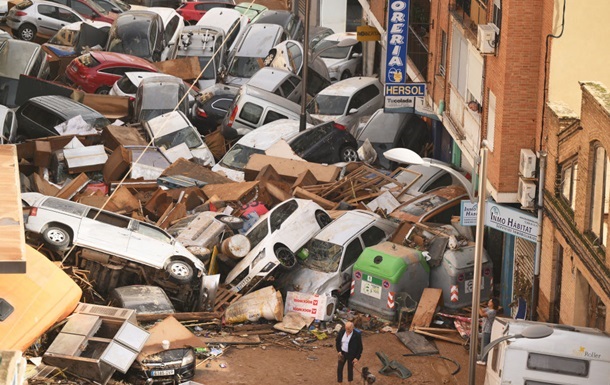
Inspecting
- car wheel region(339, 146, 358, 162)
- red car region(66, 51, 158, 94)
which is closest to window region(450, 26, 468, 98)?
car wheel region(339, 146, 358, 162)

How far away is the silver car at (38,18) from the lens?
47.3 meters

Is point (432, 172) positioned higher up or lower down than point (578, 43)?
lower down

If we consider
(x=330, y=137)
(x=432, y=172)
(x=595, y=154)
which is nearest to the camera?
(x=595, y=154)

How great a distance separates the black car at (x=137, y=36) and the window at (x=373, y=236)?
62.3 feet

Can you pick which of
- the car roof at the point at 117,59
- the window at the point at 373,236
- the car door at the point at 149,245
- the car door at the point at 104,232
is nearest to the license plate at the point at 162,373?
the car door at the point at 149,245

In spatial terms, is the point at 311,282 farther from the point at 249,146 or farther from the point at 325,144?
the point at 249,146

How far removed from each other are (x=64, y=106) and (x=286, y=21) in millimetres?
14828

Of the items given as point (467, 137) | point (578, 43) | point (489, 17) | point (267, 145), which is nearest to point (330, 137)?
point (267, 145)

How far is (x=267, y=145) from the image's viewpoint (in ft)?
112

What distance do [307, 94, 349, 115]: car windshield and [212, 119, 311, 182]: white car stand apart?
1.98 meters

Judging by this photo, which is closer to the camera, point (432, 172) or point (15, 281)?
point (15, 281)

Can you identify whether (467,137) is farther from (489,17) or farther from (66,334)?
(66,334)

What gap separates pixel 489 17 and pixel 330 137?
8918 mm

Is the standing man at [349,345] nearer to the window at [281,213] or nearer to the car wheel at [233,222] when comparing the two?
the window at [281,213]
